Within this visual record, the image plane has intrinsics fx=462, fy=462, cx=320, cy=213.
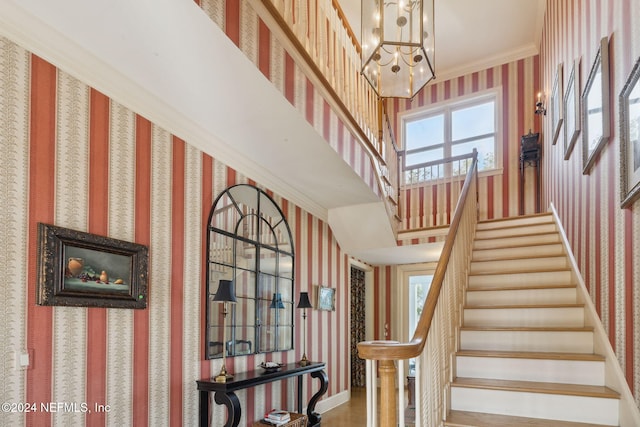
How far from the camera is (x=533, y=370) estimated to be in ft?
9.77

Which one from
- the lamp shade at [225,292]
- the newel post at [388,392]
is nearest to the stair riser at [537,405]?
the newel post at [388,392]

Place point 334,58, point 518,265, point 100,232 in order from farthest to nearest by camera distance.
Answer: point 518,265
point 334,58
point 100,232

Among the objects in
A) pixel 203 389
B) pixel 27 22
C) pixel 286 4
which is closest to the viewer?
pixel 27 22

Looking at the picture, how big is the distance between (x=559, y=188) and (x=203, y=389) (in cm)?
401

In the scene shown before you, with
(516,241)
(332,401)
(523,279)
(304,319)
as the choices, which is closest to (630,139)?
(523,279)

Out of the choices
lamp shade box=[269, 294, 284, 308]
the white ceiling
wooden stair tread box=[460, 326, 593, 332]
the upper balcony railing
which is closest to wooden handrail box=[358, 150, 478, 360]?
wooden stair tread box=[460, 326, 593, 332]

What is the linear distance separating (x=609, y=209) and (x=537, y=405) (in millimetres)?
1238

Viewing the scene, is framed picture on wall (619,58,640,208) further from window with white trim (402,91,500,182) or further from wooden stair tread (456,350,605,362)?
window with white trim (402,91,500,182)

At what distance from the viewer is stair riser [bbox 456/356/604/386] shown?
285 cm

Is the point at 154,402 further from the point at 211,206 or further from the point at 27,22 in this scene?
the point at 27,22

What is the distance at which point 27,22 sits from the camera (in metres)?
2.66

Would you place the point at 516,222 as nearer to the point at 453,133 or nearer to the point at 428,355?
the point at 453,133

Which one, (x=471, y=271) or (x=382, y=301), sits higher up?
(x=471, y=271)

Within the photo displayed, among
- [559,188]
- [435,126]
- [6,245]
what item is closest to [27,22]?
[6,245]
